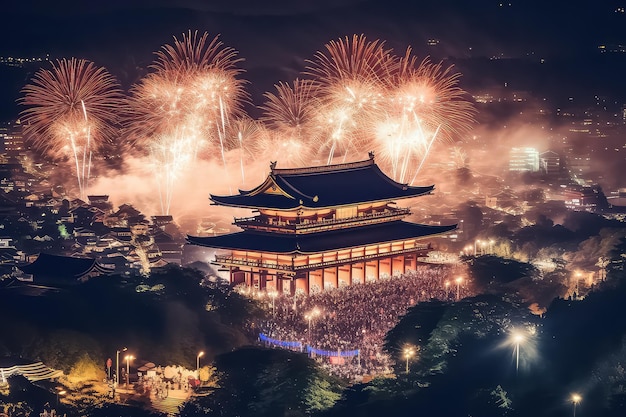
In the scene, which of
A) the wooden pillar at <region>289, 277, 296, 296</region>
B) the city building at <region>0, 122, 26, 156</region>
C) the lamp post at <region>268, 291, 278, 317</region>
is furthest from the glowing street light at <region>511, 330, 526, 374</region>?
the city building at <region>0, 122, 26, 156</region>

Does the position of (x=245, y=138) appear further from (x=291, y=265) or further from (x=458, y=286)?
(x=458, y=286)

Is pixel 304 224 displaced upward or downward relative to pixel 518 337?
upward

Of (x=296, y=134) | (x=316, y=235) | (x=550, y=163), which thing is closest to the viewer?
(x=316, y=235)

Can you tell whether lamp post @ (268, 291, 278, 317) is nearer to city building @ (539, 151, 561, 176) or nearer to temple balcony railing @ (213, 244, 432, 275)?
temple balcony railing @ (213, 244, 432, 275)

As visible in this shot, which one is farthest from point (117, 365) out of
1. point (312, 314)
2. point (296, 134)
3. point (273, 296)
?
point (296, 134)

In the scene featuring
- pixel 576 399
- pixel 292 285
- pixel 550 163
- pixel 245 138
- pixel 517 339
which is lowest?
pixel 576 399

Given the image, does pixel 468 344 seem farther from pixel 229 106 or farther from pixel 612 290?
pixel 229 106

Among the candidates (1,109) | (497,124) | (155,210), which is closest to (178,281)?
(155,210)
